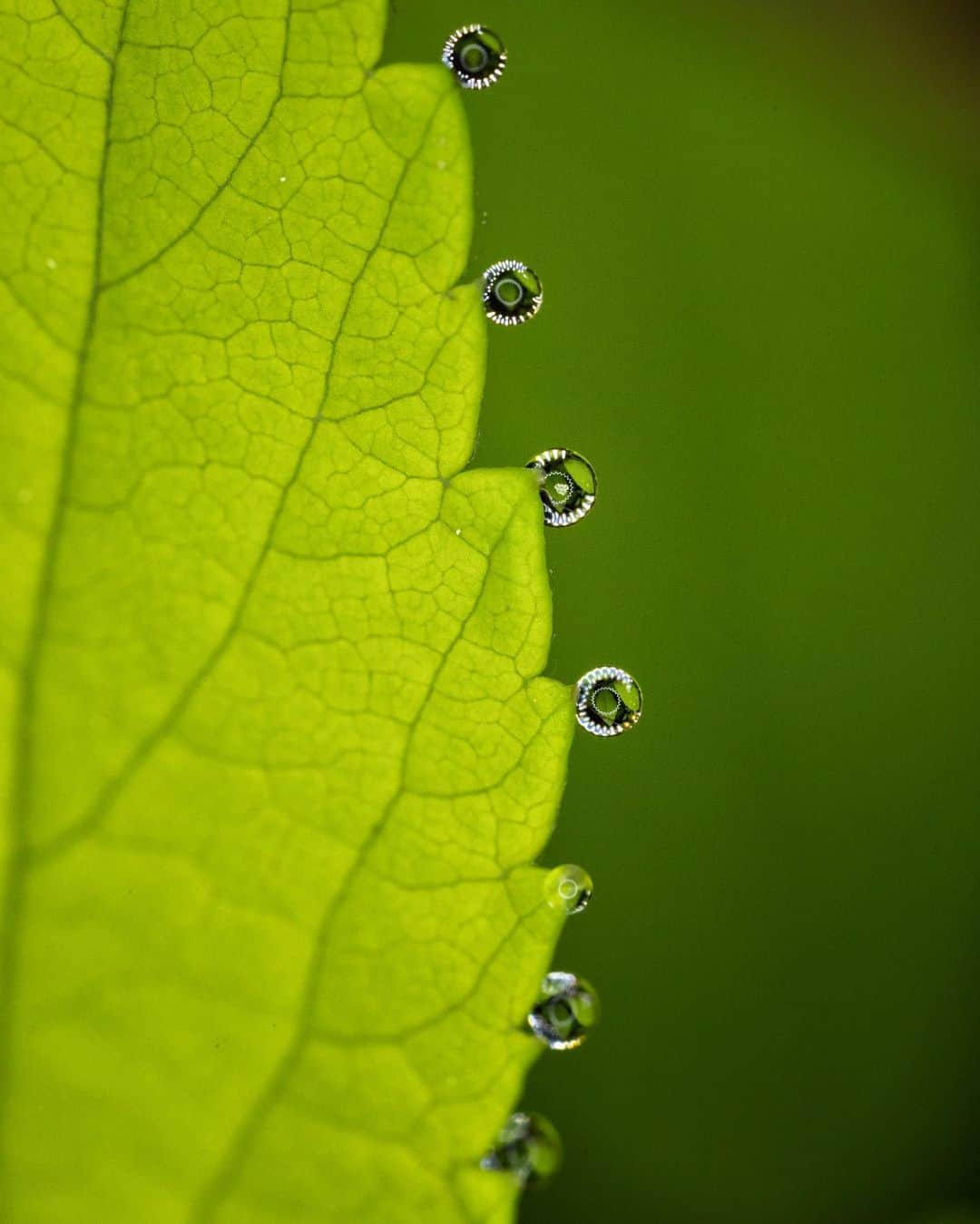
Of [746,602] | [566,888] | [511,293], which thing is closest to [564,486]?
[511,293]

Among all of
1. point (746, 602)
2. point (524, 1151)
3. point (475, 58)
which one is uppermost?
point (475, 58)

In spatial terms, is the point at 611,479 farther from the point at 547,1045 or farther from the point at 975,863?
the point at 547,1045

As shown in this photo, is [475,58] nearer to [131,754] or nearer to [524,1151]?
[131,754]

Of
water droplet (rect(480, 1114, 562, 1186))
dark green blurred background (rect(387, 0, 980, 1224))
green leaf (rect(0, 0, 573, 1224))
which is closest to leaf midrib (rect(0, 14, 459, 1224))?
green leaf (rect(0, 0, 573, 1224))

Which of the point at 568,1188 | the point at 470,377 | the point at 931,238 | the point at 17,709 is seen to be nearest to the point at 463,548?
the point at 470,377

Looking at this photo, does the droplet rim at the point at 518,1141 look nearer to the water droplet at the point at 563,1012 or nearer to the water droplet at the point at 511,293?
the water droplet at the point at 563,1012

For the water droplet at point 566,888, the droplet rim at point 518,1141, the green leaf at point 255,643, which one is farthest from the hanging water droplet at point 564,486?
the droplet rim at point 518,1141
